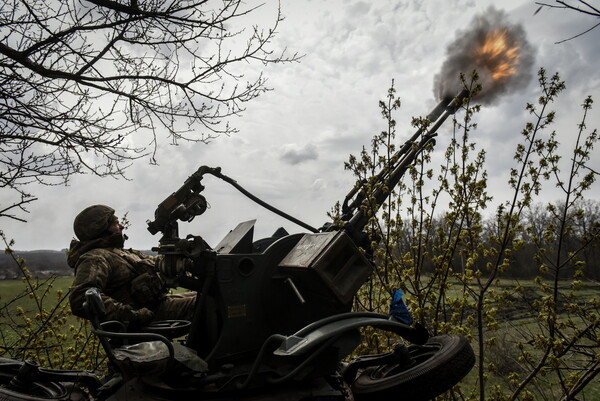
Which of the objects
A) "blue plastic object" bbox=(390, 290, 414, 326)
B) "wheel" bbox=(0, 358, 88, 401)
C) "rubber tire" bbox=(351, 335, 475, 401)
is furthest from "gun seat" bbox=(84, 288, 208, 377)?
"blue plastic object" bbox=(390, 290, 414, 326)

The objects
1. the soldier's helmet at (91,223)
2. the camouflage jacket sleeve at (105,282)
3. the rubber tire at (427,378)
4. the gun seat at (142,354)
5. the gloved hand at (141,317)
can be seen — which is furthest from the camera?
the soldier's helmet at (91,223)

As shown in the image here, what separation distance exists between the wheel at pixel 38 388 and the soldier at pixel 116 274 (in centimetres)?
62

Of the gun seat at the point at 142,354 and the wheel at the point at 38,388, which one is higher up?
the gun seat at the point at 142,354

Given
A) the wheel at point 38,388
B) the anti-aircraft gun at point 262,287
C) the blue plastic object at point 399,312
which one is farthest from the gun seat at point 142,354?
the blue plastic object at point 399,312

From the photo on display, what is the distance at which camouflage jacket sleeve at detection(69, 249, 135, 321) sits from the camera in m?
3.93

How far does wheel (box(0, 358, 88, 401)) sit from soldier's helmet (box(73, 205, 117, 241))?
4.57 feet

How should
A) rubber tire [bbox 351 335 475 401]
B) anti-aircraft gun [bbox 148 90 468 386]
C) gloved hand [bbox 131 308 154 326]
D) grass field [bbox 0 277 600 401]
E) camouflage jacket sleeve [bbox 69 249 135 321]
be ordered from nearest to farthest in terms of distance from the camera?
rubber tire [bbox 351 335 475 401] < anti-aircraft gun [bbox 148 90 468 386] < camouflage jacket sleeve [bbox 69 249 135 321] < gloved hand [bbox 131 308 154 326] < grass field [bbox 0 277 600 401]

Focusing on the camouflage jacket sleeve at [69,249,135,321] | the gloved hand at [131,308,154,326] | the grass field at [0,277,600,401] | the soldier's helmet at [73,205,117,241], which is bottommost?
the grass field at [0,277,600,401]

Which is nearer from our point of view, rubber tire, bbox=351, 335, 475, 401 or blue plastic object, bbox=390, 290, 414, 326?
rubber tire, bbox=351, 335, 475, 401

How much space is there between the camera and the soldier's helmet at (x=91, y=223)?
4.80 metres

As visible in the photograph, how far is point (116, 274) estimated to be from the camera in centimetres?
446

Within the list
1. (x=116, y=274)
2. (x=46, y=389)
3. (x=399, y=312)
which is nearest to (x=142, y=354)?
(x=46, y=389)

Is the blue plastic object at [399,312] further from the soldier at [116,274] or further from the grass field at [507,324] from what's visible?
the soldier at [116,274]

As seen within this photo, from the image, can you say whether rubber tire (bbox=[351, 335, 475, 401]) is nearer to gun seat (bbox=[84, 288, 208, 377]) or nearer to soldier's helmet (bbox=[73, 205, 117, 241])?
gun seat (bbox=[84, 288, 208, 377])
